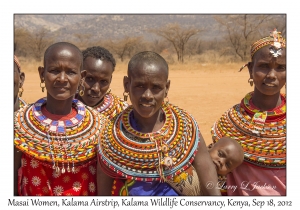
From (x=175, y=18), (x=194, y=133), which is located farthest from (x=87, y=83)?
(x=175, y=18)

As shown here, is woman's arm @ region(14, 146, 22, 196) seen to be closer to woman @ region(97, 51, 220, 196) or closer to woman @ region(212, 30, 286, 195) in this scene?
woman @ region(97, 51, 220, 196)

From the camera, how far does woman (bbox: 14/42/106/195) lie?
2.71 meters

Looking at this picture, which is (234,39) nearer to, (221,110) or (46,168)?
(221,110)

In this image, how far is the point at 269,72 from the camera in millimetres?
3119

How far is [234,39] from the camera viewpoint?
102ft

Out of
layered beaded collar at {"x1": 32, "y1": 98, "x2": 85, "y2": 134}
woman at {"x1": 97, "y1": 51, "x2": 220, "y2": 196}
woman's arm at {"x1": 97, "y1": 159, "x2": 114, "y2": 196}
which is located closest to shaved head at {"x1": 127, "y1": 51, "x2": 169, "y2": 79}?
woman at {"x1": 97, "y1": 51, "x2": 220, "y2": 196}

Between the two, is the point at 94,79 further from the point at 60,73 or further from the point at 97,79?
the point at 60,73

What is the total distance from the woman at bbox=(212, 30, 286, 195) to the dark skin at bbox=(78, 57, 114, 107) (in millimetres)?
1245

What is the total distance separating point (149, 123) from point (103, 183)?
0.54m

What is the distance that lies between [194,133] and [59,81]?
3.32 ft

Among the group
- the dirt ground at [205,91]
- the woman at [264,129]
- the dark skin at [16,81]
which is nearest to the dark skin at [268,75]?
the woman at [264,129]

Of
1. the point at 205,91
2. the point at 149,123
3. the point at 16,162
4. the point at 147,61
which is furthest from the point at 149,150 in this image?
the point at 205,91

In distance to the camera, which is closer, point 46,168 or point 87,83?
point 46,168
